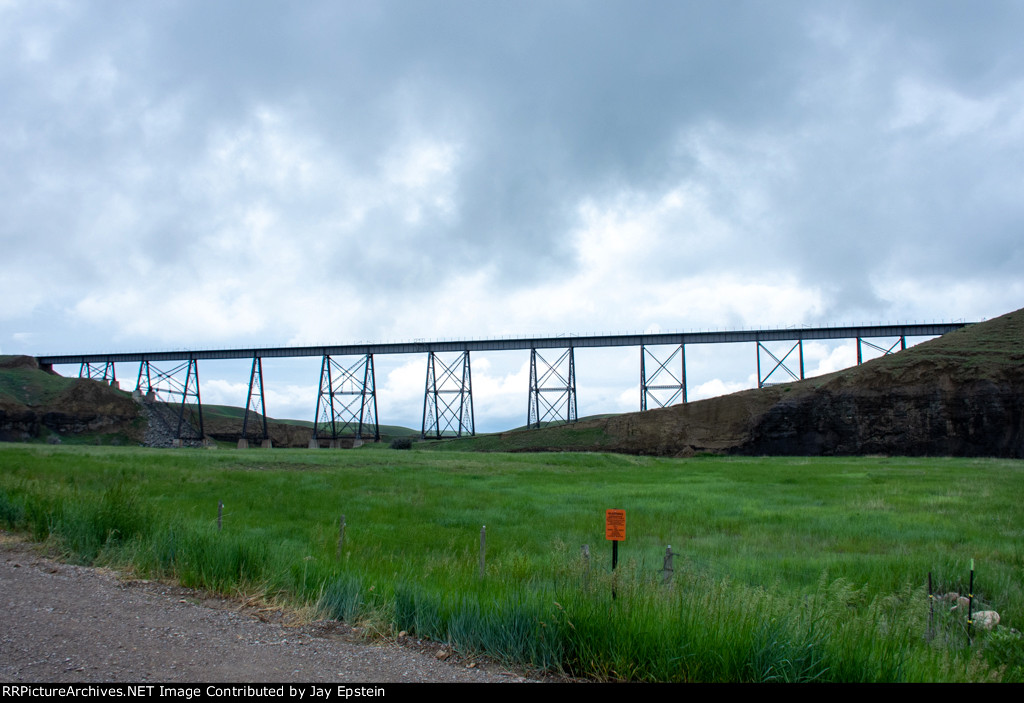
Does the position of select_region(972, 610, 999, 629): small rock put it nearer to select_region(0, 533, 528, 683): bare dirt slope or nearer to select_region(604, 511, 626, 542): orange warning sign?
select_region(604, 511, 626, 542): orange warning sign

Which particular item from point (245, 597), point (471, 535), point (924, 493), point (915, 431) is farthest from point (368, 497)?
point (915, 431)

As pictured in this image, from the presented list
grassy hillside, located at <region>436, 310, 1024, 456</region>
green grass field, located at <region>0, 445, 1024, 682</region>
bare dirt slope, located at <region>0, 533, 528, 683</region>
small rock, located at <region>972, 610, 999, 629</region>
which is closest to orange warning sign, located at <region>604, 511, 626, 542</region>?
green grass field, located at <region>0, 445, 1024, 682</region>

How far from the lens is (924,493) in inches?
717

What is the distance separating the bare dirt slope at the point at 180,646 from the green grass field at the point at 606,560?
0.35 metres

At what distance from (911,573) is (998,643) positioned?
9.82ft

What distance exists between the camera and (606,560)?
26.9 ft

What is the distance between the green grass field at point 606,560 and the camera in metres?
4.30

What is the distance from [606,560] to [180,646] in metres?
5.21

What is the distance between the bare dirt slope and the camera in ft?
13.1

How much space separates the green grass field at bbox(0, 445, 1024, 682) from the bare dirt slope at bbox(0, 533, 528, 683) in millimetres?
346

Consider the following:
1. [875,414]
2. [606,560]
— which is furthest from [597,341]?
[606,560]

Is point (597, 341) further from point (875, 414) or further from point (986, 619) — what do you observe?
point (986, 619)

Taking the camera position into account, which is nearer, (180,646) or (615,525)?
(180,646)
